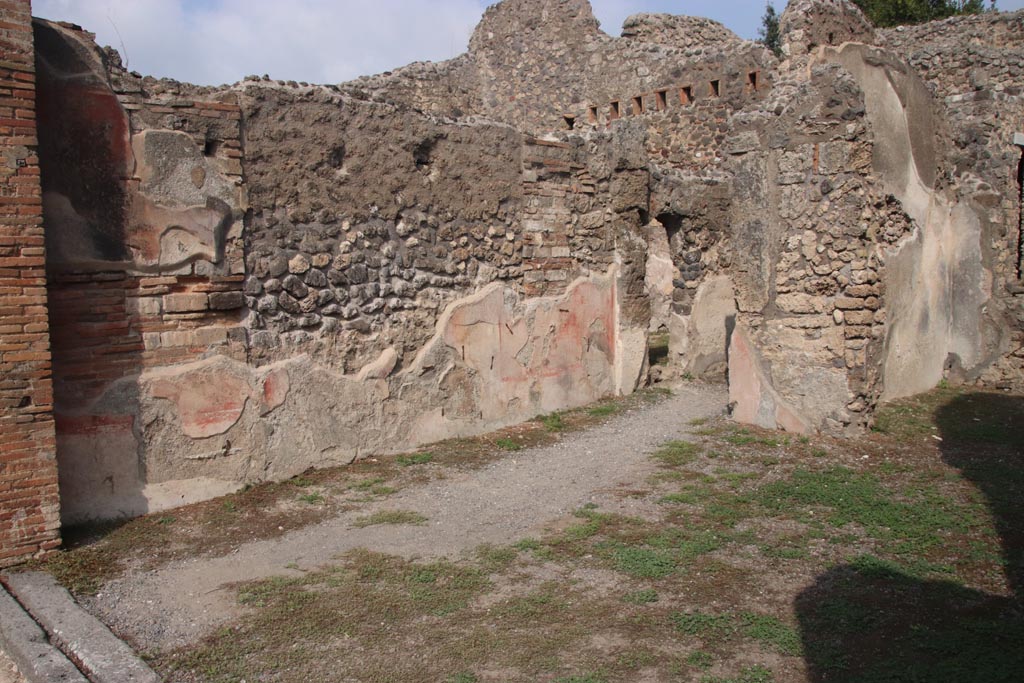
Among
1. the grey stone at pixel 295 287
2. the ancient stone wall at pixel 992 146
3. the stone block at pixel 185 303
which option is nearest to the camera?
the stone block at pixel 185 303

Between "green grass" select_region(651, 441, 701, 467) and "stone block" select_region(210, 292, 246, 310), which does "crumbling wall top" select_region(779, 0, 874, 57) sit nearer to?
"green grass" select_region(651, 441, 701, 467)

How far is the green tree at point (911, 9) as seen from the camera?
72.1 ft

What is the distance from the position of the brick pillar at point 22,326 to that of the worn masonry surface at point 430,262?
0.05 ft

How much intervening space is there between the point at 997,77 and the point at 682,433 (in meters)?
6.24

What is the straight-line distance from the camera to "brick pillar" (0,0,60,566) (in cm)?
422

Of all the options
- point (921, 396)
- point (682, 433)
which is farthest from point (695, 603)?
point (921, 396)

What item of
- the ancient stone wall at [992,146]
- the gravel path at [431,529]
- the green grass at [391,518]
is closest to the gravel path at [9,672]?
the gravel path at [431,529]

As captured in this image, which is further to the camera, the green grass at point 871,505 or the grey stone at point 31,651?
the green grass at point 871,505

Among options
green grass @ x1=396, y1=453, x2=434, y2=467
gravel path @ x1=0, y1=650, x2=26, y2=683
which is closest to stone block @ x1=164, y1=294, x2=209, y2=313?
green grass @ x1=396, y1=453, x2=434, y2=467

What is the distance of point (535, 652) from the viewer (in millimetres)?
3375

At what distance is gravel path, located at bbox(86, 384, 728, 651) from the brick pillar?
648 millimetres

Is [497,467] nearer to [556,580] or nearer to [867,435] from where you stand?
[556,580]

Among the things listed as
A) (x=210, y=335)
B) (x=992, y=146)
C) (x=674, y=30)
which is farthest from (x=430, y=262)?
(x=674, y=30)

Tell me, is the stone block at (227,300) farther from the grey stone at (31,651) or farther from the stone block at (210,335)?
the grey stone at (31,651)
